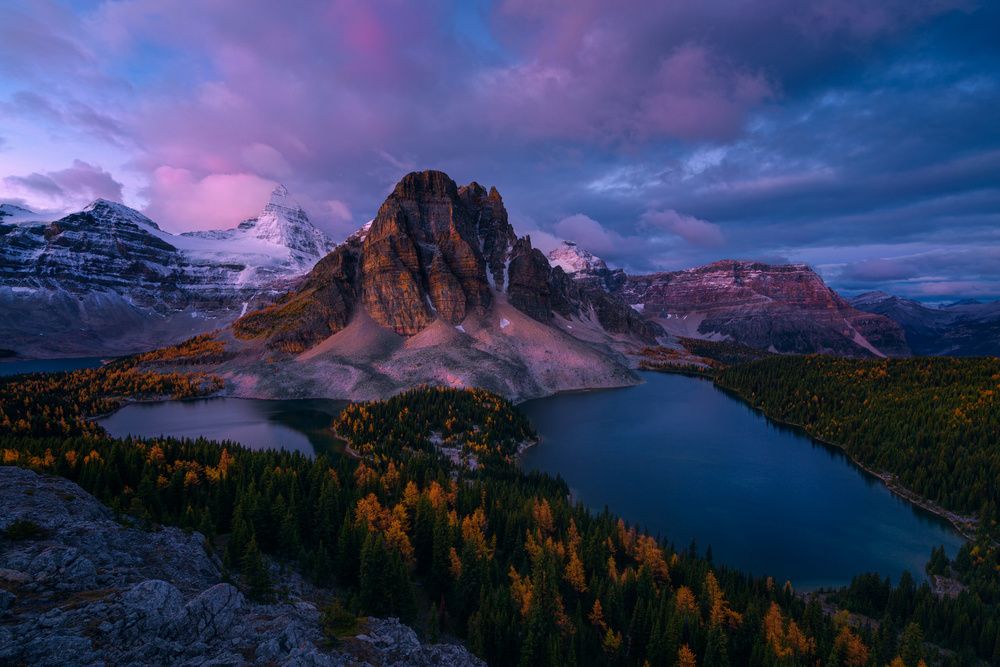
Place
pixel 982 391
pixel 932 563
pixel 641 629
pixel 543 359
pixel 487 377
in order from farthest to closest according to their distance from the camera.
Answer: pixel 543 359 < pixel 487 377 < pixel 982 391 < pixel 932 563 < pixel 641 629

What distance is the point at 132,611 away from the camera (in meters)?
16.0

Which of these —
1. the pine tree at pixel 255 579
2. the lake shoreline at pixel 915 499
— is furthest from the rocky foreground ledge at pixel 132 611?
the lake shoreline at pixel 915 499

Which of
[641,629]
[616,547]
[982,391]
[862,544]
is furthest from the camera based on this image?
[982,391]

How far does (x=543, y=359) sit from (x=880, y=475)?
83979 millimetres

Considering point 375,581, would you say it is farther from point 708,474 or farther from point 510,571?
point 708,474

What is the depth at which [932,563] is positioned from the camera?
43719mm

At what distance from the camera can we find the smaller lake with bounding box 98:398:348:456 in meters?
77.2

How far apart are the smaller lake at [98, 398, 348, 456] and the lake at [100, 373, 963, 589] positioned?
0.34 meters

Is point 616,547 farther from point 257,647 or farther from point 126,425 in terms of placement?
point 126,425

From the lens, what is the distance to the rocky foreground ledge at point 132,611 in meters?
14.4

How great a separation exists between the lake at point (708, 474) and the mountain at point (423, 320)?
12865 millimetres

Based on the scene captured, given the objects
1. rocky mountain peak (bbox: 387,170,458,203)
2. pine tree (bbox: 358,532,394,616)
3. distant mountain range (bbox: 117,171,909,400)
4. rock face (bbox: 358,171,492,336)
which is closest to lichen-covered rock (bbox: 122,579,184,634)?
pine tree (bbox: 358,532,394,616)

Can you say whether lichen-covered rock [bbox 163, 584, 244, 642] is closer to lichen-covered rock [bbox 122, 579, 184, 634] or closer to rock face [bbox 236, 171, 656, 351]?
lichen-covered rock [bbox 122, 579, 184, 634]

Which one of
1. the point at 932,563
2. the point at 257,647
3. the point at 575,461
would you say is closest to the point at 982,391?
the point at 932,563
